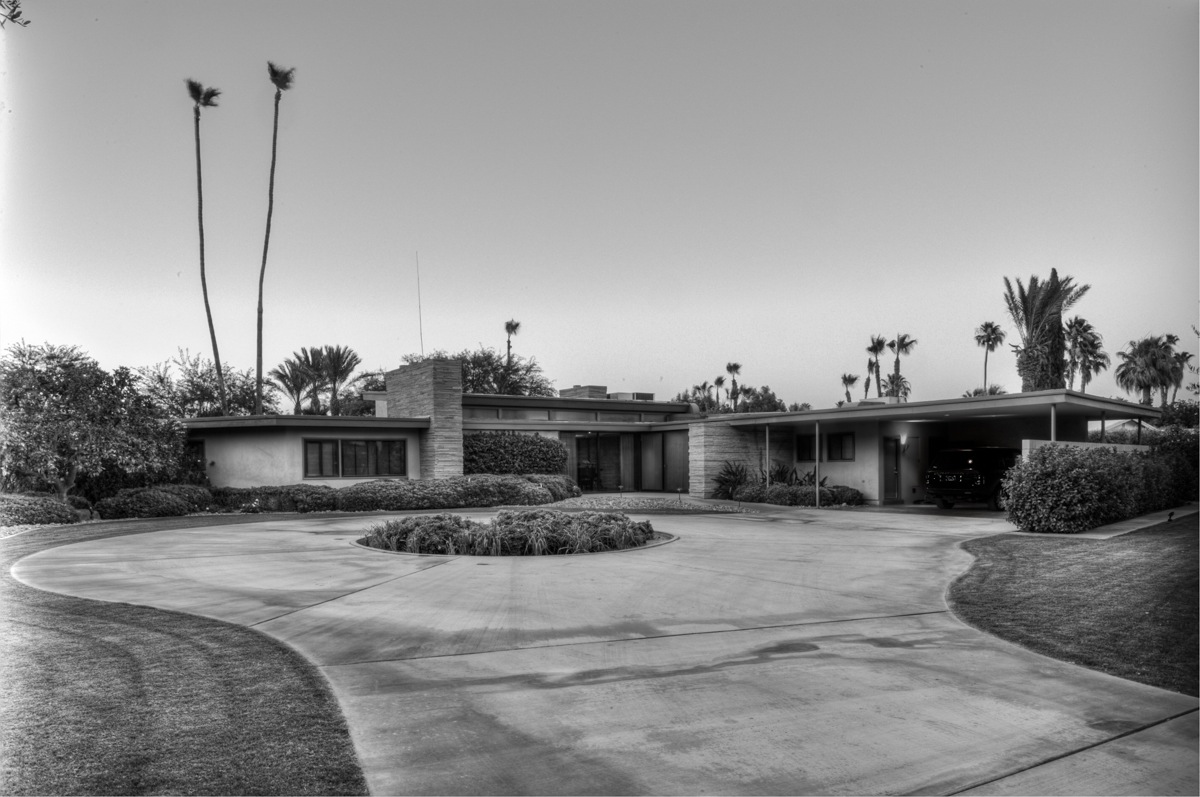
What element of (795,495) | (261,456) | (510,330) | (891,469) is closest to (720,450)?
(795,495)

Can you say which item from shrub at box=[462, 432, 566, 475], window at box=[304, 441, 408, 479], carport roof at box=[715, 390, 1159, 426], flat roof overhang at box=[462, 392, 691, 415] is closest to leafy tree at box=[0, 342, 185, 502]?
window at box=[304, 441, 408, 479]

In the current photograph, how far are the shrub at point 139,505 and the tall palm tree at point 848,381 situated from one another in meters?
79.7

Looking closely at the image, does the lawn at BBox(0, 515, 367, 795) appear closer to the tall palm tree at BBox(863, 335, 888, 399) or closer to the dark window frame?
the dark window frame

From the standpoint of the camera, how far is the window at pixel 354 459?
81.5 feet

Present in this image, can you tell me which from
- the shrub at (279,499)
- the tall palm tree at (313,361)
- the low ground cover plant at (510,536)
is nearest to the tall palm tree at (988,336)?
the tall palm tree at (313,361)

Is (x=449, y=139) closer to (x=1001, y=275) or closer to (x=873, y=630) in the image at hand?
(x=873, y=630)

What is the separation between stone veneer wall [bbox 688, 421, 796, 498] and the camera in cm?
2647

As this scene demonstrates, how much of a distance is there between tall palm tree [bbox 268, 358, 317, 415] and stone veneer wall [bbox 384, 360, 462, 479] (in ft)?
68.0

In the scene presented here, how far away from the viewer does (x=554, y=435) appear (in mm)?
30766

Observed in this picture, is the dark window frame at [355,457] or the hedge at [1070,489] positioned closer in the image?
the hedge at [1070,489]

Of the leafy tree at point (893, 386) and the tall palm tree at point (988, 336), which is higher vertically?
the tall palm tree at point (988, 336)

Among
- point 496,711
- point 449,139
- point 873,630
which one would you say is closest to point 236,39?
point 496,711

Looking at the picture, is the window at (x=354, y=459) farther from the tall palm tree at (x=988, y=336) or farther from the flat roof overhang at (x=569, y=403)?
the tall palm tree at (x=988, y=336)

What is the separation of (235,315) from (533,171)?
98.6 feet
